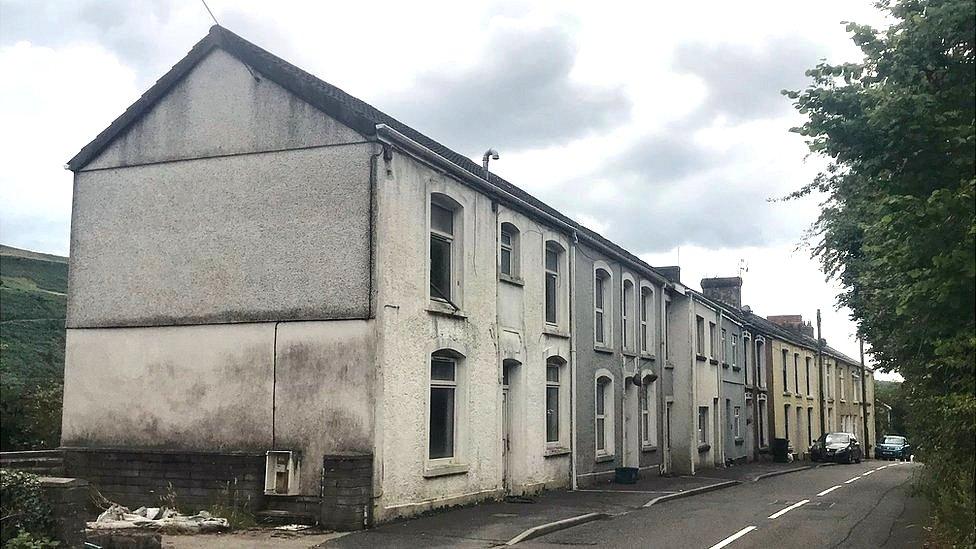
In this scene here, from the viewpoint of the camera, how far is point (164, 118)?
17141 millimetres

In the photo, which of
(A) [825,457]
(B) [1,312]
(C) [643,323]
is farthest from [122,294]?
(A) [825,457]

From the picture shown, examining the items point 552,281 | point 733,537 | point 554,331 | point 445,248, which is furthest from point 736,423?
point 733,537

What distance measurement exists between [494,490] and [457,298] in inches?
155

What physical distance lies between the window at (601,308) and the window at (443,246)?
8.19 metres

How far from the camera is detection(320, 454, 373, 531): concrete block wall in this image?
45.9 ft

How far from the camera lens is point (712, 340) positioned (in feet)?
122

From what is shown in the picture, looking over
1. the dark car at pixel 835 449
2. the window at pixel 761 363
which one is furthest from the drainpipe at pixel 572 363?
the dark car at pixel 835 449

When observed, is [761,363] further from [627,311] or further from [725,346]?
[627,311]

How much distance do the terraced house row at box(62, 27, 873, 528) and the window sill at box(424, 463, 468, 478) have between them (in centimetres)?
8

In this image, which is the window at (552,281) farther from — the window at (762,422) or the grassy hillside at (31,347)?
the window at (762,422)

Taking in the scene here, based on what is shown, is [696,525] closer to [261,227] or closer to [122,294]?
[261,227]

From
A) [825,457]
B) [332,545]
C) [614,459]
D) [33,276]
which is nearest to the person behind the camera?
[332,545]

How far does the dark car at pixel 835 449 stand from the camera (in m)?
47.8

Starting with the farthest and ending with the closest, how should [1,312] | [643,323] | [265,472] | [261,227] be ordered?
[1,312] < [643,323] < [261,227] < [265,472]
